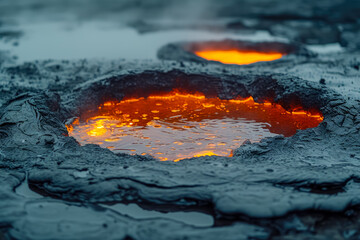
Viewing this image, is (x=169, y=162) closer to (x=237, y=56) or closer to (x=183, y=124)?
(x=183, y=124)

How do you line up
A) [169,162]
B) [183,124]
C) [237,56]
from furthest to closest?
[237,56] < [183,124] < [169,162]

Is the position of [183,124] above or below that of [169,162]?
above

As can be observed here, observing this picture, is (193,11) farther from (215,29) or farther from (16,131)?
(16,131)

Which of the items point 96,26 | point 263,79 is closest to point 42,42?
point 96,26

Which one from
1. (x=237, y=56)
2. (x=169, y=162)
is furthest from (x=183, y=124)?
(x=237, y=56)

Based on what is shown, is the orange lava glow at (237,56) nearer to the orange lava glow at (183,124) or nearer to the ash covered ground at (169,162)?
the ash covered ground at (169,162)

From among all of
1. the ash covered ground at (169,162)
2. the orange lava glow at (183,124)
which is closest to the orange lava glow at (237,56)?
the ash covered ground at (169,162)

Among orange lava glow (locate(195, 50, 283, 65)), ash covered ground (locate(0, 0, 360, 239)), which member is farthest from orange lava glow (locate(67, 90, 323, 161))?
orange lava glow (locate(195, 50, 283, 65))

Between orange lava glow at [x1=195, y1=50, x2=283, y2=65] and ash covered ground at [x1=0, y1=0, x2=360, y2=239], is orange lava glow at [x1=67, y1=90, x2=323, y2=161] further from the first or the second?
orange lava glow at [x1=195, y1=50, x2=283, y2=65]
